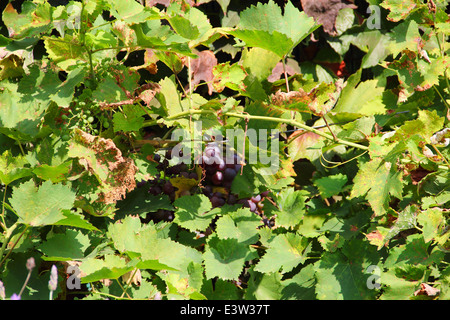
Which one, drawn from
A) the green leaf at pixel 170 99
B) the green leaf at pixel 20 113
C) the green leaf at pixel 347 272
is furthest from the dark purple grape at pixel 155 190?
the green leaf at pixel 347 272

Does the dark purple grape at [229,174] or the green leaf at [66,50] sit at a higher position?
the green leaf at [66,50]

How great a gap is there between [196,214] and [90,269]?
1.06ft

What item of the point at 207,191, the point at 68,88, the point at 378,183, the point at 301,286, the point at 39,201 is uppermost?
the point at 68,88

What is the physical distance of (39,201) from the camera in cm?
90

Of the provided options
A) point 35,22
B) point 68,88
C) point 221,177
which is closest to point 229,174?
point 221,177

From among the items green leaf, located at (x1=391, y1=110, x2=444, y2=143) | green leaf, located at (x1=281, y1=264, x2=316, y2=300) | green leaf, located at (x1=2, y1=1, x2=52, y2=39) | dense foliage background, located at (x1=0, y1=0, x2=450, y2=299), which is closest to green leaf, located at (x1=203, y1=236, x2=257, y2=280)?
dense foliage background, located at (x1=0, y1=0, x2=450, y2=299)

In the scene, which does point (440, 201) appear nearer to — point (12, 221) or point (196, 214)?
point (196, 214)

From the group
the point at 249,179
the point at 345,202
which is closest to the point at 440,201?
the point at 345,202

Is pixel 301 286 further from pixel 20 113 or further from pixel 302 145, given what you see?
Answer: pixel 20 113

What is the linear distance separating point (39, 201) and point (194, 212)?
15.5 inches

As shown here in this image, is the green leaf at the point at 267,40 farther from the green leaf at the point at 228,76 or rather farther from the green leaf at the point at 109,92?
the green leaf at the point at 109,92

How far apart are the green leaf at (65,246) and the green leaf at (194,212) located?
0.23 metres

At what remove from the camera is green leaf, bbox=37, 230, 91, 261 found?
0.96m

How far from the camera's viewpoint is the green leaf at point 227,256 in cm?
110
